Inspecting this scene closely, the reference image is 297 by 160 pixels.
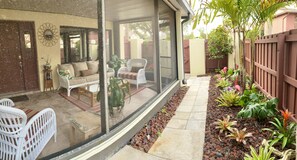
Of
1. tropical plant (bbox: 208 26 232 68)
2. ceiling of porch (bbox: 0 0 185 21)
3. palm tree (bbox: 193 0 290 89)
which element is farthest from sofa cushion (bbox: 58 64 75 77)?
tropical plant (bbox: 208 26 232 68)

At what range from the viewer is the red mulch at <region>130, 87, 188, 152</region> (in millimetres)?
3281

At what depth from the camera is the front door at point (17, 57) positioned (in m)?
5.50

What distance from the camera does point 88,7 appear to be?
3051mm

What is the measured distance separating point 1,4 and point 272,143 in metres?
6.19

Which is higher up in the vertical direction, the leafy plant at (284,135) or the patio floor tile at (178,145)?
the leafy plant at (284,135)

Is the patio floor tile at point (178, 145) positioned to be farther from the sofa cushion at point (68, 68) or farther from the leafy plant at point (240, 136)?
the sofa cushion at point (68, 68)

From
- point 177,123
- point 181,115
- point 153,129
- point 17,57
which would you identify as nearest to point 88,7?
point 153,129

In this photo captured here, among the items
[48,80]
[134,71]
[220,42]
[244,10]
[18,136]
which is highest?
[244,10]

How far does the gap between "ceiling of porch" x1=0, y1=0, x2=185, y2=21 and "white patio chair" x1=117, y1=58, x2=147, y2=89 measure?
2.52 ft

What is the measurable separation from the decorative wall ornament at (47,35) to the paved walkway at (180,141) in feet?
13.4

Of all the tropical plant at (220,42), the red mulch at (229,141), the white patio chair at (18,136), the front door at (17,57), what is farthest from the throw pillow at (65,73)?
the tropical plant at (220,42)

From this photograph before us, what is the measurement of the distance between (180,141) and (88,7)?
91.1 inches

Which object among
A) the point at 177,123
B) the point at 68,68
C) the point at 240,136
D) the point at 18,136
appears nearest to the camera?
the point at 18,136

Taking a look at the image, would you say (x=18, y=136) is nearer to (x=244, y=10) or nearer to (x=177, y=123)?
(x=177, y=123)
